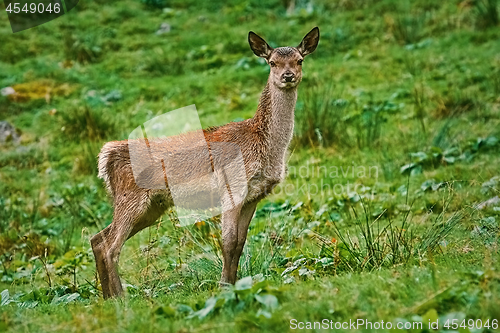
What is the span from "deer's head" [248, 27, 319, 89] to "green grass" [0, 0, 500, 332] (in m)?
1.29

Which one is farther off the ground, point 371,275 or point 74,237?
point 371,275

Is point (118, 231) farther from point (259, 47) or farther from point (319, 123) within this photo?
point (319, 123)

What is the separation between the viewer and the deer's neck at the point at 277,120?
6680mm

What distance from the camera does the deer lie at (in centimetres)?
650

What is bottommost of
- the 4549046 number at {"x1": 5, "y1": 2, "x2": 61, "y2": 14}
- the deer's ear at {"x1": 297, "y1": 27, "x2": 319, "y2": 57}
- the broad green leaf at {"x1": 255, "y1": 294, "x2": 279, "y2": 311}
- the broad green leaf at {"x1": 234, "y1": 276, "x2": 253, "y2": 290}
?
the broad green leaf at {"x1": 255, "y1": 294, "x2": 279, "y2": 311}

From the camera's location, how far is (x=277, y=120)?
6.76 metres

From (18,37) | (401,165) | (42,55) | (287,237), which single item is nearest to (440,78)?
(401,165)

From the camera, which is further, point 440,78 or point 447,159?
point 440,78

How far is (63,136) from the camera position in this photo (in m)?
11.8

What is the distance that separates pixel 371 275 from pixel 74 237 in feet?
17.0

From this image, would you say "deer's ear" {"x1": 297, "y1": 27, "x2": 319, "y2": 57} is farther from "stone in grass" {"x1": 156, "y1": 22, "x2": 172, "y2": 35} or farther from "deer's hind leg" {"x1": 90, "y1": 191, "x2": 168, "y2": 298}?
"stone in grass" {"x1": 156, "y1": 22, "x2": 172, "y2": 35}

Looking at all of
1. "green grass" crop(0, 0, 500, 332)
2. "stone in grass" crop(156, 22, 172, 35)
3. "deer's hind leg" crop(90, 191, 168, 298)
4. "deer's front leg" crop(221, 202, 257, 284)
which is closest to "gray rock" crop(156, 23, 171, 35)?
"stone in grass" crop(156, 22, 172, 35)

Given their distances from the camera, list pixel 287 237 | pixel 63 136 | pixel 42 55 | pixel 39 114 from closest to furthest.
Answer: pixel 287 237
pixel 63 136
pixel 39 114
pixel 42 55

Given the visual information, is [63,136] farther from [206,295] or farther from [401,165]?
[206,295]
